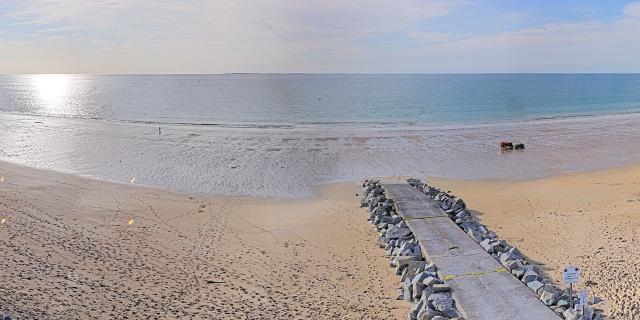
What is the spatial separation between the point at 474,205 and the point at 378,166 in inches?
339

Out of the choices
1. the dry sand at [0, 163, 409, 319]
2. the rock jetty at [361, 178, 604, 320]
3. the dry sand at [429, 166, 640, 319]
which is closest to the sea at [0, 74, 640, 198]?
the dry sand at [429, 166, 640, 319]

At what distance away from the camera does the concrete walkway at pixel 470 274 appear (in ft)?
31.9

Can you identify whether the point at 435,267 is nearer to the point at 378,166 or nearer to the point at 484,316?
the point at 484,316

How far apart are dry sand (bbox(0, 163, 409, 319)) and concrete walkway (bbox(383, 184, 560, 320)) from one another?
1.33 metres

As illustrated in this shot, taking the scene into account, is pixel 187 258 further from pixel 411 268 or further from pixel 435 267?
pixel 435 267

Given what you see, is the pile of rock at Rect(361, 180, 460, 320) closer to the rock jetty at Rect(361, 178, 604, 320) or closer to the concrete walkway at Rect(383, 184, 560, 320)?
the rock jetty at Rect(361, 178, 604, 320)

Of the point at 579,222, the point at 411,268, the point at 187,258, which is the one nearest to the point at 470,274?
the point at 411,268

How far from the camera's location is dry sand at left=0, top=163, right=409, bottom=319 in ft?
35.5

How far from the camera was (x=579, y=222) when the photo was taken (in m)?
16.7

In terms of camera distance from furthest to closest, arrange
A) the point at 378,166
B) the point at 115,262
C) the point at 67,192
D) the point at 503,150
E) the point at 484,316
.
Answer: the point at 503,150 → the point at 378,166 → the point at 67,192 → the point at 115,262 → the point at 484,316

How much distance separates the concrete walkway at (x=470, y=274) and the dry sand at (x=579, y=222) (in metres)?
1.81

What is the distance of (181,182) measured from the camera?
932 inches

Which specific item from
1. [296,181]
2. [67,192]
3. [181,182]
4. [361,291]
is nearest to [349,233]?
[361,291]

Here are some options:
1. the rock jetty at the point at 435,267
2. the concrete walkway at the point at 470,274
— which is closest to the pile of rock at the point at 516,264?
the rock jetty at the point at 435,267
